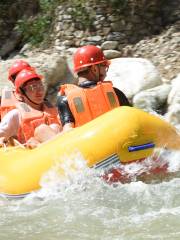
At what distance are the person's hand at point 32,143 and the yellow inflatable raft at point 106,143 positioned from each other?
0.41 m

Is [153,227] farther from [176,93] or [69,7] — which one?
[69,7]

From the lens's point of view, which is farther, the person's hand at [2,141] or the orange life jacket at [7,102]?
the orange life jacket at [7,102]

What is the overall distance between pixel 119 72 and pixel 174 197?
4.10 m

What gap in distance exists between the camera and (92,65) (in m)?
5.11

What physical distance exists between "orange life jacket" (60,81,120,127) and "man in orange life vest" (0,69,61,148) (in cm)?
34

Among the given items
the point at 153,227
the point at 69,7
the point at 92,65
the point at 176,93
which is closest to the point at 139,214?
the point at 153,227

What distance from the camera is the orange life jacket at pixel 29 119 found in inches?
211

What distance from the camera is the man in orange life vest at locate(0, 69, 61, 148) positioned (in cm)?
532

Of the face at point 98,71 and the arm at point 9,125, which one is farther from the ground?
the face at point 98,71

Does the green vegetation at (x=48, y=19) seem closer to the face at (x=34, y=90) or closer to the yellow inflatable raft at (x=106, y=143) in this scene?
the face at (x=34, y=90)

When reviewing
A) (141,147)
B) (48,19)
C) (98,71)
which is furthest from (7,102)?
(48,19)

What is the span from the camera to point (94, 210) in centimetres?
445

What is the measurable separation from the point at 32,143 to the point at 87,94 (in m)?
0.66

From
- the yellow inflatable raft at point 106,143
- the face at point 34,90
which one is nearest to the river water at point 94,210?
the yellow inflatable raft at point 106,143
